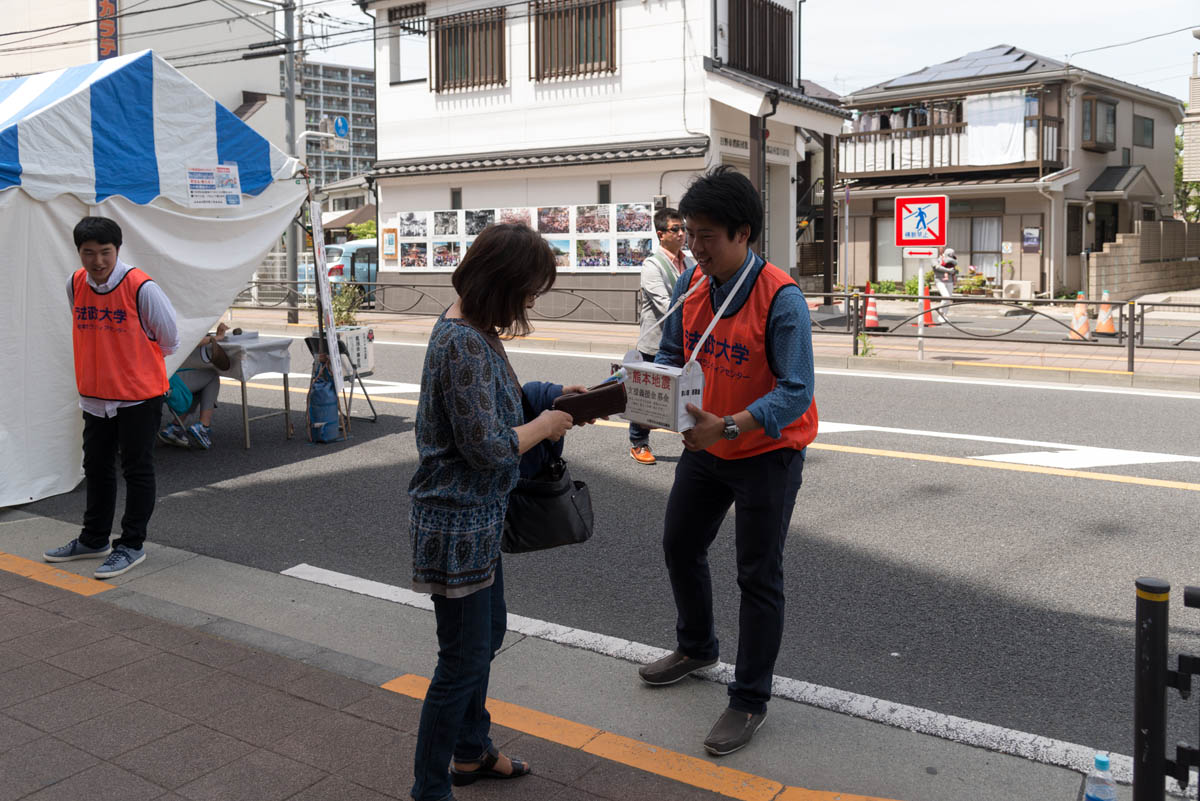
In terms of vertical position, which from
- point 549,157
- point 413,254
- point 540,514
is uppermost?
point 549,157

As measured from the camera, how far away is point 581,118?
22.8 m

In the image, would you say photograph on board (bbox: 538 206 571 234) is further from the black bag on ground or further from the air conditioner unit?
the black bag on ground

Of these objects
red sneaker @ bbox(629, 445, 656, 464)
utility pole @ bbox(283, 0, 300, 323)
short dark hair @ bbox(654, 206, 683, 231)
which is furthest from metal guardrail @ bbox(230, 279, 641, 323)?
short dark hair @ bbox(654, 206, 683, 231)

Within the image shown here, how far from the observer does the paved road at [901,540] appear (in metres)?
4.46

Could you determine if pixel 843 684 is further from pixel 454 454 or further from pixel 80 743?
pixel 80 743

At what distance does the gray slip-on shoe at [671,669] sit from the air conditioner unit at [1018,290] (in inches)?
1025

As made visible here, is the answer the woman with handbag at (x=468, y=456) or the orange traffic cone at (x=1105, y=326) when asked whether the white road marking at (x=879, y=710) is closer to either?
the woman with handbag at (x=468, y=456)

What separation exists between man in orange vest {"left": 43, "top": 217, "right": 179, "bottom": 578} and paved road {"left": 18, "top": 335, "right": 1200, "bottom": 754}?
620 mm

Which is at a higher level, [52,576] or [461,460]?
[461,460]

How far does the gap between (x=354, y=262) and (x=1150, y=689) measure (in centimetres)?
2902

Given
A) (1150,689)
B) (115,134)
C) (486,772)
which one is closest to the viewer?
(1150,689)

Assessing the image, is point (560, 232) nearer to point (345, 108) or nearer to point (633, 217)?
point (633, 217)

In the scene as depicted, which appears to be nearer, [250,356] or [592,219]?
[250,356]

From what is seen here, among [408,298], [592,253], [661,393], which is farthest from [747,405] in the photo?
[408,298]
